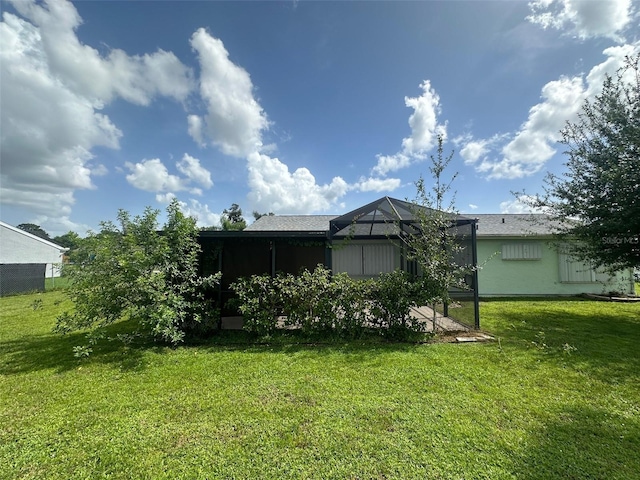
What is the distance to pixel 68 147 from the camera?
472 inches

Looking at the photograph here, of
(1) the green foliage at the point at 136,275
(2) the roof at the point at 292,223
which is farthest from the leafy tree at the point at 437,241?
(2) the roof at the point at 292,223

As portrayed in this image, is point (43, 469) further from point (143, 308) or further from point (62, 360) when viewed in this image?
point (62, 360)

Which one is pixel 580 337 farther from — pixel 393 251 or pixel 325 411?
pixel 393 251

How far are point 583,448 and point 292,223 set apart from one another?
13.1 m

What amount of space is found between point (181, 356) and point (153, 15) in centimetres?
881

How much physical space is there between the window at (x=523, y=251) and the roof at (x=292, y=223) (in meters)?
8.07

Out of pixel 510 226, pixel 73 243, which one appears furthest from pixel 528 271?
pixel 73 243

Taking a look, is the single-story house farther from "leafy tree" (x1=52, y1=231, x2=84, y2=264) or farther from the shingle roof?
"leafy tree" (x1=52, y1=231, x2=84, y2=264)

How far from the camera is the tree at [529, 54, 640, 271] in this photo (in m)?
6.19

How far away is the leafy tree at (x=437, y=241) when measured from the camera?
5.18 metres

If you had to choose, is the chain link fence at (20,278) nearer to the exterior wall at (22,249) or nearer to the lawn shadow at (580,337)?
the exterior wall at (22,249)

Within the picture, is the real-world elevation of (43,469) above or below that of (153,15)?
below

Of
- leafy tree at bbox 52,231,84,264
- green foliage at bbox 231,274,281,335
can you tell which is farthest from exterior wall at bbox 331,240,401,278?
leafy tree at bbox 52,231,84,264

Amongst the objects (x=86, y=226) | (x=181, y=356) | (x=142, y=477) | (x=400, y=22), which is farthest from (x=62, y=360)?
(x=400, y=22)
